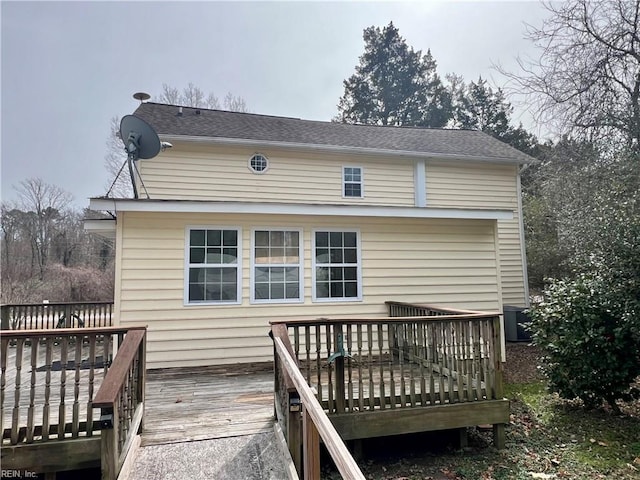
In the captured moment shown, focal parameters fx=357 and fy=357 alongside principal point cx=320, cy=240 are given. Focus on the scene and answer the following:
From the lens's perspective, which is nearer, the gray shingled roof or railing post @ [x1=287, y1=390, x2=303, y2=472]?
railing post @ [x1=287, y1=390, x2=303, y2=472]

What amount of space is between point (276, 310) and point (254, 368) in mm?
1025

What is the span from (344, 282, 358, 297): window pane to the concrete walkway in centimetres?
361

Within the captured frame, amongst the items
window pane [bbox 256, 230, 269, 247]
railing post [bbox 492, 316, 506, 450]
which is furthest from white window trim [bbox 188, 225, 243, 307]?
railing post [bbox 492, 316, 506, 450]

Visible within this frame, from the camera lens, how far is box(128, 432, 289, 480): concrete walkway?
2752 millimetres

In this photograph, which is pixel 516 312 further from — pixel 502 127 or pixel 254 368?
pixel 502 127

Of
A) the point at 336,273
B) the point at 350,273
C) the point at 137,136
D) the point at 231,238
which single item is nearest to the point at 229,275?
the point at 231,238

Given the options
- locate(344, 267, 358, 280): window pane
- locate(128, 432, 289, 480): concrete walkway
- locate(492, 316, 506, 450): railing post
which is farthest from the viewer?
locate(344, 267, 358, 280): window pane

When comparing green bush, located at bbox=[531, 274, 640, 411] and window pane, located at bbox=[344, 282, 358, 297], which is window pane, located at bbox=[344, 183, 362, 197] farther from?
green bush, located at bbox=[531, 274, 640, 411]

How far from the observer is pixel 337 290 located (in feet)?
22.0

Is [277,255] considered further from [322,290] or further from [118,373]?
[118,373]

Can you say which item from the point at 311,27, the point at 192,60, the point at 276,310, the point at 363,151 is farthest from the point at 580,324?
the point at 192,60

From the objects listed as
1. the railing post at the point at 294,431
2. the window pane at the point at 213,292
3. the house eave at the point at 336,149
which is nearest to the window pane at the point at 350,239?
the window pane at the point at 213,292

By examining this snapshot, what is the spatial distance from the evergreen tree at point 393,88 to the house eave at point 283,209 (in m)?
18.6

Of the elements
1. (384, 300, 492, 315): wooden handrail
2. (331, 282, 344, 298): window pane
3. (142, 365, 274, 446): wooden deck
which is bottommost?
(142, 365, 274, 446): wooden deck
